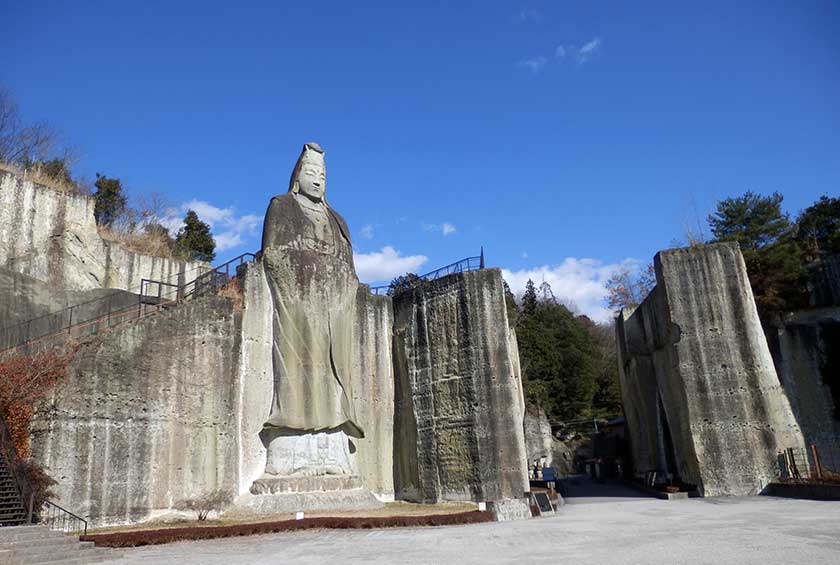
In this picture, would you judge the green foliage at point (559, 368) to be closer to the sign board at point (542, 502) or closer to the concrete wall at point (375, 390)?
the concrete wall at point (375, 390)

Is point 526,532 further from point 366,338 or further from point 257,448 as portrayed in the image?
point 366,338

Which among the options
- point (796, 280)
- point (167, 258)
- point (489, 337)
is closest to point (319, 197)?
point (489, 337)

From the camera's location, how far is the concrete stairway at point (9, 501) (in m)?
10.9

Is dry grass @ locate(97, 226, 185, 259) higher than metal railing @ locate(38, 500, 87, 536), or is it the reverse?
dry grass @ locate(97, 226, 185, 259)

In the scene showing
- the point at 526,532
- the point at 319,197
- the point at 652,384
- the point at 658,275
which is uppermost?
the point at 319,197

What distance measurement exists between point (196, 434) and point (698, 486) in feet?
47.4

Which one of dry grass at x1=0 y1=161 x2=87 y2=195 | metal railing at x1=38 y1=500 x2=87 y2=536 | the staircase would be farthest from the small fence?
dry grass at x1=0 y1=161 x2=87 y2=195

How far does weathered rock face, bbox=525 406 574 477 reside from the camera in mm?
37656

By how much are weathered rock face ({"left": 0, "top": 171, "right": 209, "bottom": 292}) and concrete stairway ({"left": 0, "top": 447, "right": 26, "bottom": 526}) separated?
11949mm

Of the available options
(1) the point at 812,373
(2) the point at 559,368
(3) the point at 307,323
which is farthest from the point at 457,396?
(2) the point at 559,368

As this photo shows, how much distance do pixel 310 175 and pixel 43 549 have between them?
12799 millimetres

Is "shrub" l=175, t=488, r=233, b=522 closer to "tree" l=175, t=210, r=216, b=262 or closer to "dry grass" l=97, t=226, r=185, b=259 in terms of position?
"dry grass" l=97, t=226, r=185, b=259

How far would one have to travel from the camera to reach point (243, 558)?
1000 centimetres

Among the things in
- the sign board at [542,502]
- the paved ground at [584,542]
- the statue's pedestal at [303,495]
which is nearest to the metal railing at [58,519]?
the paved ground at [584,542]
